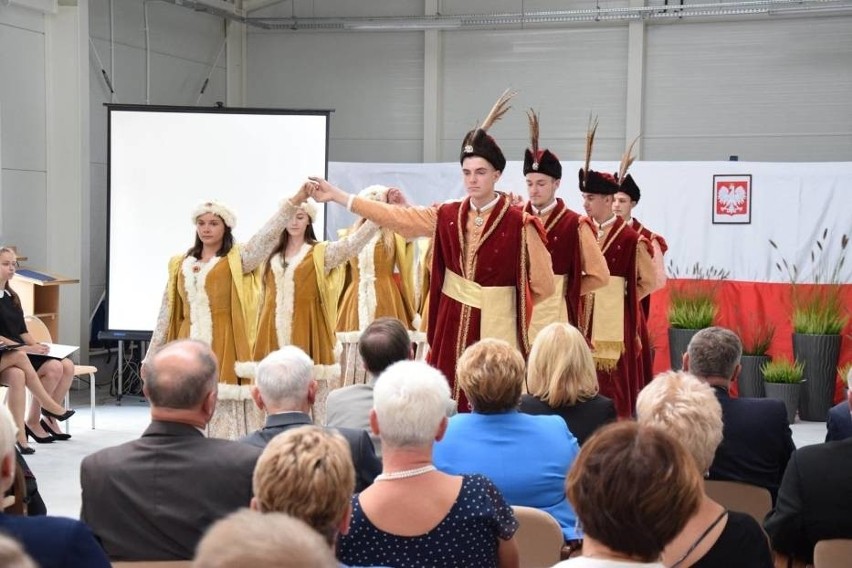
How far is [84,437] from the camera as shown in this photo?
304 inches

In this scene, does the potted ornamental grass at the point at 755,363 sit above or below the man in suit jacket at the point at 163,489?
below

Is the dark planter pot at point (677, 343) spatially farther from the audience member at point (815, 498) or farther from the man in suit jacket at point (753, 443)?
the audience member at point (815, 498)

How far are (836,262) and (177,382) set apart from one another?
745cm

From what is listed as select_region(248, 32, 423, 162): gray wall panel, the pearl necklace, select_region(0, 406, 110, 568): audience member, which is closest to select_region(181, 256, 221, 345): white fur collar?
the pearl necklace

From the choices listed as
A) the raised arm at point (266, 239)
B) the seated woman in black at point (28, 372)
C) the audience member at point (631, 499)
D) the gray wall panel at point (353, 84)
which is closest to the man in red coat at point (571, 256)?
the raised arm at point (266, 239)

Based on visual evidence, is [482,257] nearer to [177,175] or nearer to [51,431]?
[51,431]

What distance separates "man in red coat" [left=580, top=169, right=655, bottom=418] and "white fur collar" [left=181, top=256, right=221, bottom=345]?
1.82 metres

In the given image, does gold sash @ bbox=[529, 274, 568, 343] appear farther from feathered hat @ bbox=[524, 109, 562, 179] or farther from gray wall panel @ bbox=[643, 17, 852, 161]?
gray wall panel @ bbox=[643, 17, 852, 161]

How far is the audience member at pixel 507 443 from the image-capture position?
9.68ft

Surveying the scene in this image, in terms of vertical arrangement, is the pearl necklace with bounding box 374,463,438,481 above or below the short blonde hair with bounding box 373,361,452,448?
below

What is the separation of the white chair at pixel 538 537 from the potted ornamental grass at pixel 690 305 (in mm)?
6496

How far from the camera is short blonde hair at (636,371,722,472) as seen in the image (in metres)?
2.51

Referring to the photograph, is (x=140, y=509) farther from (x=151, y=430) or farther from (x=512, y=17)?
(x=512, y=17)

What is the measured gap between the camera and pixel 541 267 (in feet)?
15.5
